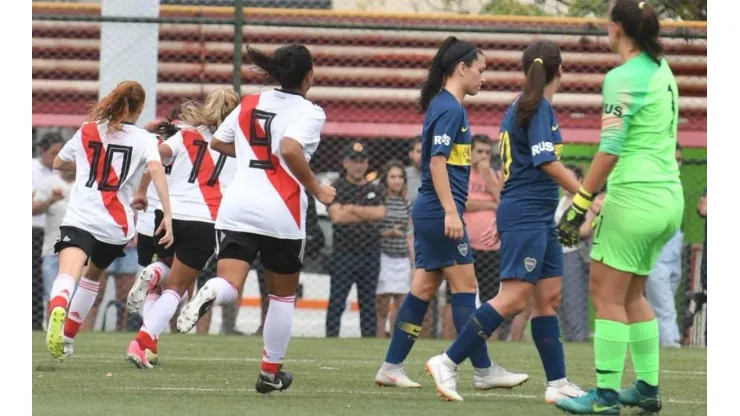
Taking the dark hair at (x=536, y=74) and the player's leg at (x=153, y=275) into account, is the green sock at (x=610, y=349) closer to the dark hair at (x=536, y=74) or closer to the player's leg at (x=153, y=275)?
the dark hair at (x=536, y=74)

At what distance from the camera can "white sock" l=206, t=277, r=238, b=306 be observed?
6965 mm

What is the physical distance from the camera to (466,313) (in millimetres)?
7750

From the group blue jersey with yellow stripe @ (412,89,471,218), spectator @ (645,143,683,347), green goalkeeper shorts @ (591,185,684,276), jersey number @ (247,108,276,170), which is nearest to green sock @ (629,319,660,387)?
green goalkeeper shorts @ (591,185,684,276)

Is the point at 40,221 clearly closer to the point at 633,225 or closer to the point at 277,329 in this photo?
the point at 277,329

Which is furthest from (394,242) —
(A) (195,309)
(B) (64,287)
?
(A) (195,309)

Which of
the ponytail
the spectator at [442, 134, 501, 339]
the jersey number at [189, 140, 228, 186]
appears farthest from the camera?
the spectator at [442, 134, 501, 339]

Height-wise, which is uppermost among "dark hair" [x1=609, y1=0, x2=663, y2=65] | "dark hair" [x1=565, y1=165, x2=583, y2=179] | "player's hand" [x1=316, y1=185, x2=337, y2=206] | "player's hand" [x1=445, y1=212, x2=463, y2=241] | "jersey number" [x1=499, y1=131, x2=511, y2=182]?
"dark hair" [x1=609, y1=0, x2=663, y2=65]

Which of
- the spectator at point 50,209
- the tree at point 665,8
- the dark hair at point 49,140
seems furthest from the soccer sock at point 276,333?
the tree at point 665,8

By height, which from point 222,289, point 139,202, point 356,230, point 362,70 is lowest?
point 356,230

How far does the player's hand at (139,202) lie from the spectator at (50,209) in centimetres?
455

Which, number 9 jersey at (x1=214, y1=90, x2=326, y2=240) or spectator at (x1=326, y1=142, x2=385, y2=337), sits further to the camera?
spectator at (x1=326, y1=142, x2=385, y2=337)

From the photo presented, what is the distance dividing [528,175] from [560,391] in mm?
1103

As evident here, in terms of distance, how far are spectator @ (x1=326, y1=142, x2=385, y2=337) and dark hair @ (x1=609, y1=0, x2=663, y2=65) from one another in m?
7.71

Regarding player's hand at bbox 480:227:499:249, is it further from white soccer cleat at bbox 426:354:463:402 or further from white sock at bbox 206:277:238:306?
white sock at bbox 206:277:238:306
